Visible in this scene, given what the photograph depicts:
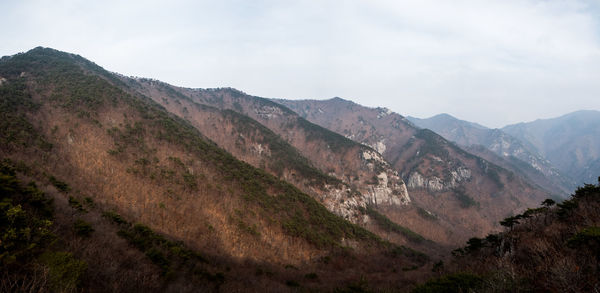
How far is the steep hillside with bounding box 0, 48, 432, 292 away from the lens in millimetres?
25556

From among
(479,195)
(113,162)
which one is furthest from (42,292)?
(479,195)

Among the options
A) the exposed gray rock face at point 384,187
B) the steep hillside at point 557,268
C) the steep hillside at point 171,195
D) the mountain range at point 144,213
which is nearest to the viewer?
the steep hillside at point 557,268

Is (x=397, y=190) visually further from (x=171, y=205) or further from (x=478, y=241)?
(x=171, y=205)

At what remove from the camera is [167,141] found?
6047cm

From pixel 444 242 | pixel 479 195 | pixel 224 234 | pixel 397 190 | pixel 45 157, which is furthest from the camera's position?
pixel 479 195

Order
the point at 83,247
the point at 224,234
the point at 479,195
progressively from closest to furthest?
the point at 83,247 < the point at 224,234 < the point at 479,195

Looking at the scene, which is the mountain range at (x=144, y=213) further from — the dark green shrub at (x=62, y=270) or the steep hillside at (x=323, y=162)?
the steep hillside at (x=323, y=162)

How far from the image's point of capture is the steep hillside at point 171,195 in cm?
2556

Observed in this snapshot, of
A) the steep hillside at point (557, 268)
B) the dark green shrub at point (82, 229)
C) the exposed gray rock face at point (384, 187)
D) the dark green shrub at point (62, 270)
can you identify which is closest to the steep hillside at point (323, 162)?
the exposed gray rock face at point (384, 187)

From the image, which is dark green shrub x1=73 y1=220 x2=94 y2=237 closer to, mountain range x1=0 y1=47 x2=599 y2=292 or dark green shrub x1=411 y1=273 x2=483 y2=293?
mountain range x1=0 y1=47 x2=599 y2=292

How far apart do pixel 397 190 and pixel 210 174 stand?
139660 millimetres

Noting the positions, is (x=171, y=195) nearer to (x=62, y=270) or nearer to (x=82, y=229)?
(x=82, y=229)

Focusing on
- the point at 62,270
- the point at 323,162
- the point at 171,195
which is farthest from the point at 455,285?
the point at 323,162

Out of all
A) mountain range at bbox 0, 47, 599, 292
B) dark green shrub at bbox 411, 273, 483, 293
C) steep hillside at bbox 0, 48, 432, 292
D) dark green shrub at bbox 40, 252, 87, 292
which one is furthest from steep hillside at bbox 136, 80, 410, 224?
dark green shrub at bbox 40, 252, 87, 292
